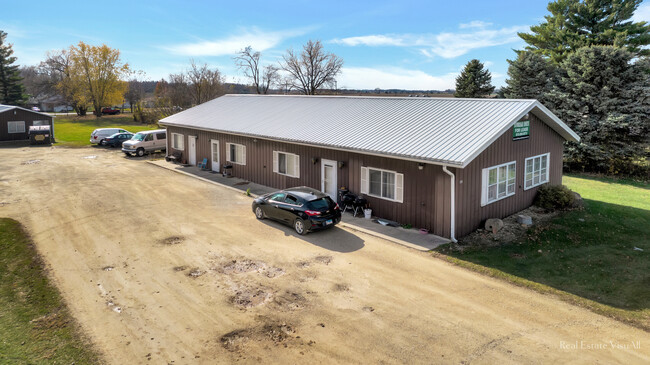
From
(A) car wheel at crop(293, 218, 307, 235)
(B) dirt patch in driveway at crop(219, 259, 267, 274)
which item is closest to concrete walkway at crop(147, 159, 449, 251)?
(A) car wheel at crop(293, 218, 307, 235)

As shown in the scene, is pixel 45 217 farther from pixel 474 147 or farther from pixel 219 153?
pixel 474 147

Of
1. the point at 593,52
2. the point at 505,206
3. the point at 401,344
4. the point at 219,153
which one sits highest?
the point at 593,52

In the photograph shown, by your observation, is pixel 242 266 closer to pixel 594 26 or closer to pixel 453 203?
pixel 453 203

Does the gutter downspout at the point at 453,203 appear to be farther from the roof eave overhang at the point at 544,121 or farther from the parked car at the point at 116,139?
the parked car at the point at 116,139

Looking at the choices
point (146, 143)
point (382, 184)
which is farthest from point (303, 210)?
point (146, 143)

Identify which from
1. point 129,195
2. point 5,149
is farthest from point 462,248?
point 5,149

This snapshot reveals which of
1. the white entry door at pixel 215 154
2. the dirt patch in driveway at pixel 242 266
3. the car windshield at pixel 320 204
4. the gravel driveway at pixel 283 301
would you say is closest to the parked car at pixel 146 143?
the white entry door at pixel 215 154

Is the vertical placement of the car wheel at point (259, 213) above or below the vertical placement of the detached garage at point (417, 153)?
below
